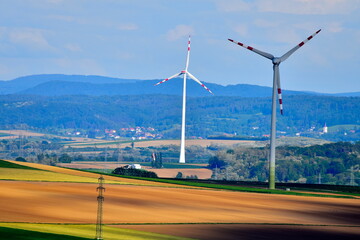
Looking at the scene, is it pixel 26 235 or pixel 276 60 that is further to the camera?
→ pixel 276 60

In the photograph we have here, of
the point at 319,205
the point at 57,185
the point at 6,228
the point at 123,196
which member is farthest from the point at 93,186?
the point at 6,228

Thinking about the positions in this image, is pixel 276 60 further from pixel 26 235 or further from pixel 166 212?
pixel 26 235

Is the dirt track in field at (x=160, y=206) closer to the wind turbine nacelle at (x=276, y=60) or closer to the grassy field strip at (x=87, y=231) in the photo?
the grassy field strip at (x=87, y=231)

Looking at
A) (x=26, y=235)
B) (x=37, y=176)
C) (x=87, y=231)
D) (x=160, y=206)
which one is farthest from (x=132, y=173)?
(x=26, y=235)

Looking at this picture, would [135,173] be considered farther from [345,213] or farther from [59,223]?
[59,223]

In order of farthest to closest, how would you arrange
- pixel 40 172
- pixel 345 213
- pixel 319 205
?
pixel 40 172
pixel 319 205
pixel 345 213

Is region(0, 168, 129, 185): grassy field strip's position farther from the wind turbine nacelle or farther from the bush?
the wind turbine nacelle

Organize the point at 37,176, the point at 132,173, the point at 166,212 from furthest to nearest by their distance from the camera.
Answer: the point at 132,173, the point at 37,176, the point at 166,212

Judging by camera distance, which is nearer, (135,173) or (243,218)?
(243,218)

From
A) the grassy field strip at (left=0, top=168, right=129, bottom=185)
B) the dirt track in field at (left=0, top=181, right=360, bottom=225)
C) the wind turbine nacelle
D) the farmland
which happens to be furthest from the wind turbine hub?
the grassy field strip at (left=0, top=168, right=129, bottom=185)
